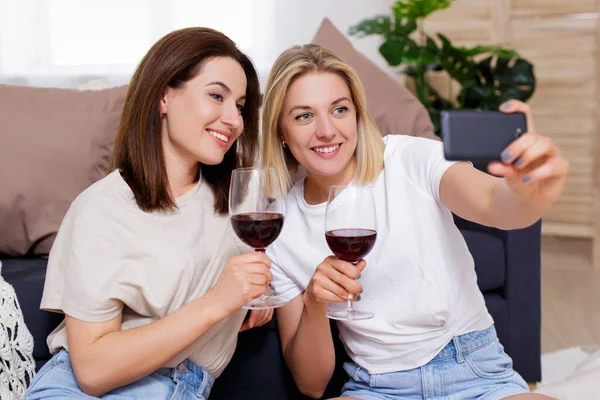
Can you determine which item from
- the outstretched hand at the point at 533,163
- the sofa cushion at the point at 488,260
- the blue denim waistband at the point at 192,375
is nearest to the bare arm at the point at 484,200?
the outstretched hand at the point at 533,163

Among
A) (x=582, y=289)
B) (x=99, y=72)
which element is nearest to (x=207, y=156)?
(x=99, y=72)

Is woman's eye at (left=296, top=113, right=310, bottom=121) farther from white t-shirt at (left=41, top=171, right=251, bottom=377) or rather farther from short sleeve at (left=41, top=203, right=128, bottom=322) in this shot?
short sleeve at (left=41, top=203, right=128, bottom=322)

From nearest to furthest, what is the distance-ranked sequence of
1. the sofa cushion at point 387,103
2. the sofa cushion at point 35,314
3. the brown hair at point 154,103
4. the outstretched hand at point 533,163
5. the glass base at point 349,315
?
1. the outstretched hand at point 533,163
2. the glass base at point 349,315
3. the brown hair at point 154,103
4. the sofa cushion at point 35,314
5. the sofa cushion at point 387,103

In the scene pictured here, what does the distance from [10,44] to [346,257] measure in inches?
Answer: 123

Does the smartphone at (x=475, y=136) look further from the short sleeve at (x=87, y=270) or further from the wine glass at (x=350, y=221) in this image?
the short sleeve at (x=87, y=270)

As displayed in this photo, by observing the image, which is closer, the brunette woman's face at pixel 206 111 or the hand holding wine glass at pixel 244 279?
the hand holding wine glass at pixel 244 279

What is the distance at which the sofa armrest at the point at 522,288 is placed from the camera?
2.43 meters

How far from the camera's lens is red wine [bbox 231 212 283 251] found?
4.61 feet

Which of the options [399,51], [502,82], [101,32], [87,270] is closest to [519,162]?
[87,270]

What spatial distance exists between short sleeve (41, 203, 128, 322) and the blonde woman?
40cm

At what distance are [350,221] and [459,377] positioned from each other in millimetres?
471

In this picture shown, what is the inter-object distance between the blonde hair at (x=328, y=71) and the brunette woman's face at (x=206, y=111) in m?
0.13

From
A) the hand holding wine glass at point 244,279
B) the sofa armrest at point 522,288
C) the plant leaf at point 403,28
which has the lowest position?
the sofa armrest at point 522,288

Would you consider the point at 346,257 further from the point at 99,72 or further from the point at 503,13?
the point at 503,13
